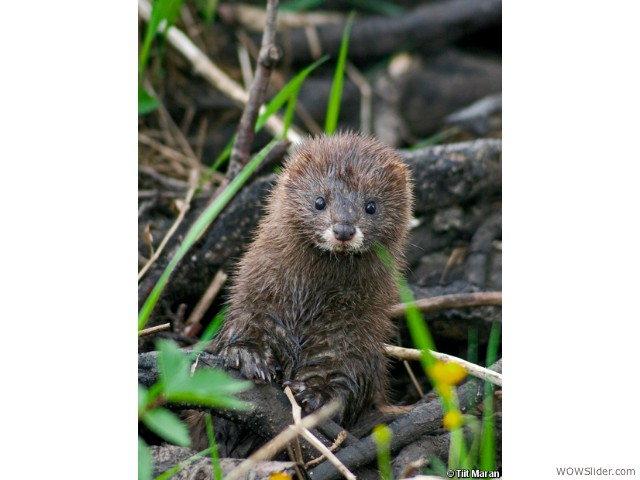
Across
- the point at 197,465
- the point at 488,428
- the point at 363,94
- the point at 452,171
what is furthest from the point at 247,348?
the point at 363,94

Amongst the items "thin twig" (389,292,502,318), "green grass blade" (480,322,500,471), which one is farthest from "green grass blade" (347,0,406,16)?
"green grass blade" (480,322,500,471)

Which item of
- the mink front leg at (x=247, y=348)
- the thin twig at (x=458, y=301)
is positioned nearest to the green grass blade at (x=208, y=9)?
the thin twig at (x=458, y=301)

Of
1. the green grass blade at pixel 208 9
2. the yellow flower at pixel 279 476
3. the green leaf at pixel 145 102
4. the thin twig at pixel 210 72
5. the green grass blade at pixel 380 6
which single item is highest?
the green grass blade at pixel 380 6

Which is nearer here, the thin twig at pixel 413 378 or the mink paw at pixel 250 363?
the mink paw at pixel 250 363

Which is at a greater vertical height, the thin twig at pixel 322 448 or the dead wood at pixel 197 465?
the thin twig at pixel 322 448

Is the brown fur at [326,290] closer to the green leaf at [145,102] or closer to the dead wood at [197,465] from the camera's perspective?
the dead wood at [197,465]

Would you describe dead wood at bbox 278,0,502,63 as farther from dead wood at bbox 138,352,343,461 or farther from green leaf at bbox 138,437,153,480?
green leaf at bbox 138,437,153,480
